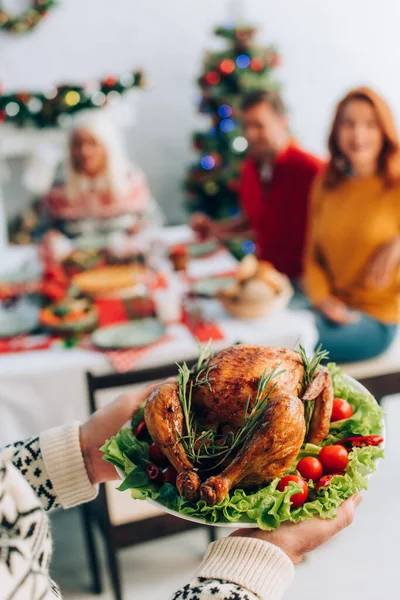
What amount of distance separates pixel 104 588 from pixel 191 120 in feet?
15.4

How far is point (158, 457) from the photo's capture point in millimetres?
1108

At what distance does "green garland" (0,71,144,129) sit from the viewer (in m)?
4.29

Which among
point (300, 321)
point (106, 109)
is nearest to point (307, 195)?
point (300, 321)

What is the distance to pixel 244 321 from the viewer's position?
2.11m

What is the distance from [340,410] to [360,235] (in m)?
1.50

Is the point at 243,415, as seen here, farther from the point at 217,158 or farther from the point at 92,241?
the point at 217,158

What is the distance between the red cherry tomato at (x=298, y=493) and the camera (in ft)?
3.28

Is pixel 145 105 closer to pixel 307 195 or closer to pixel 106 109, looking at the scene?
pixel 106 109

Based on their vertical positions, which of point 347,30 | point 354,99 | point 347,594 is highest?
point 347,30

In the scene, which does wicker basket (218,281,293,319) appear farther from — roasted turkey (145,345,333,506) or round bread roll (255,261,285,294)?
roasted turkey (145,345,333,506)

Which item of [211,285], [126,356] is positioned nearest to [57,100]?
[211,285]

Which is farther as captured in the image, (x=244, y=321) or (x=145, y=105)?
(x=145, y=105)

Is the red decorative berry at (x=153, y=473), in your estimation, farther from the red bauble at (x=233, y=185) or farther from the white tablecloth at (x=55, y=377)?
the red bauble at (x=233, y=185)

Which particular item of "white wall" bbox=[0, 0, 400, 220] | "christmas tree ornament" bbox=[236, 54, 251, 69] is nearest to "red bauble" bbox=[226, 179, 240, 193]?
"christmas tree ornament" bbox=[236, 54, 251, 69]
